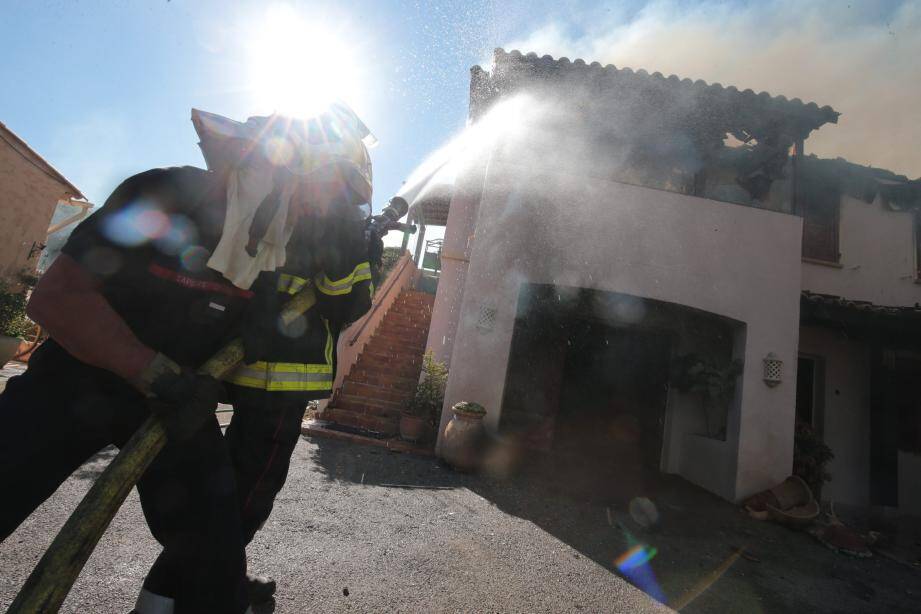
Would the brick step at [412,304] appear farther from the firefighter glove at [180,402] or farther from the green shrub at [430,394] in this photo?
the firefighter glove at [180,402]

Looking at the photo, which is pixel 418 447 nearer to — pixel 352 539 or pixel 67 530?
pixel 352 539

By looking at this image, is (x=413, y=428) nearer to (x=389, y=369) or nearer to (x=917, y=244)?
(x=389, y=369)

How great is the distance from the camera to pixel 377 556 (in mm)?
2848

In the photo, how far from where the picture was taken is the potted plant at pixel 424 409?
6.34 metres

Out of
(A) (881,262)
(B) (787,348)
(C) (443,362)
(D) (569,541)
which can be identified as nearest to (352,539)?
(D) (569,541)

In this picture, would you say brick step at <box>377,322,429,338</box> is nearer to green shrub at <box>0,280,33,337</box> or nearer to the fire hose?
green shrub at <box>0,280,33,337</box>

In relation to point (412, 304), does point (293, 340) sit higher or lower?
lower

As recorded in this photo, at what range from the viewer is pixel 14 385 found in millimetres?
1127

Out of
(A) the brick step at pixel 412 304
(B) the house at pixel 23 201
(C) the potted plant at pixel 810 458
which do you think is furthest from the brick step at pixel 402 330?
(B) the house at pixel 23 201

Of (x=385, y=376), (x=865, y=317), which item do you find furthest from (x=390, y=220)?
(x=865, y=317)

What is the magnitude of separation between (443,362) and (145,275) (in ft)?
20.5

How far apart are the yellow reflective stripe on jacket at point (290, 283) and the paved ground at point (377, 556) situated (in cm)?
167

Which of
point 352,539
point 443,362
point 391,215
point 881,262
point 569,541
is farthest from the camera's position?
point 881,262

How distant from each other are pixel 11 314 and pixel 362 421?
605 centimetres
